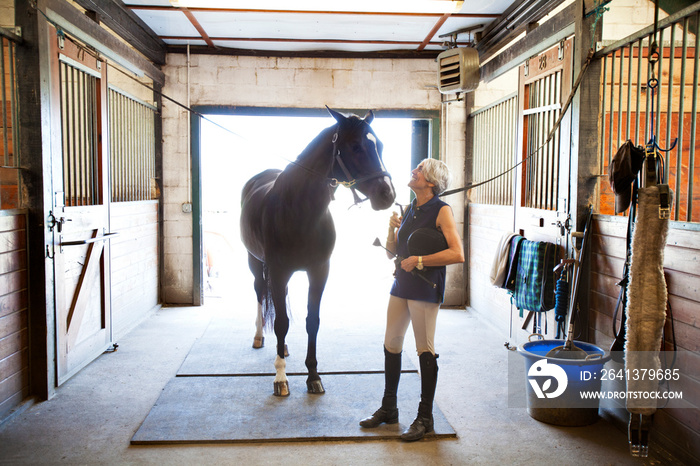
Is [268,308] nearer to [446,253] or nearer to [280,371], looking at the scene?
[280,371]

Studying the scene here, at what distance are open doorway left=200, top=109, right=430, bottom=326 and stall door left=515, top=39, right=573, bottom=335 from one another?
0.91 metres

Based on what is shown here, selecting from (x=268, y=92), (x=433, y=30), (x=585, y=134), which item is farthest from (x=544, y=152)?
(x=268, y=92)

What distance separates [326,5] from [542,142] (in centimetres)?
180

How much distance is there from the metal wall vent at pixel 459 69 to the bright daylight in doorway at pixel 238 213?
2.97ft

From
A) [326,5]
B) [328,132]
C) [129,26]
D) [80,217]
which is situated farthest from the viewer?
[129,26]

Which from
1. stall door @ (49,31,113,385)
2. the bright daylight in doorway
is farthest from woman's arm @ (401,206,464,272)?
stall door @ (49,31,113,385)

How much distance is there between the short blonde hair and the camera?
223cm

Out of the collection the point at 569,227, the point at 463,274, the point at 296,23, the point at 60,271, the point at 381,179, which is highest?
the point at 296,23

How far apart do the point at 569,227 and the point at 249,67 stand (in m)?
3.61

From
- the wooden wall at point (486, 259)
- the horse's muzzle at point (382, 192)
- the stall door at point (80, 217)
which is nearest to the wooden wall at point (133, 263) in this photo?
the stall door at point (80, 217)

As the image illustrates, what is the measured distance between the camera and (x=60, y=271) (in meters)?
2.82

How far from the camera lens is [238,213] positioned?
7.23m

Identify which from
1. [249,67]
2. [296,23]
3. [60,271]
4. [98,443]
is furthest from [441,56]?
[98,443]

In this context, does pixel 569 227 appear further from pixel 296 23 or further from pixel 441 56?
pixel 296 23
